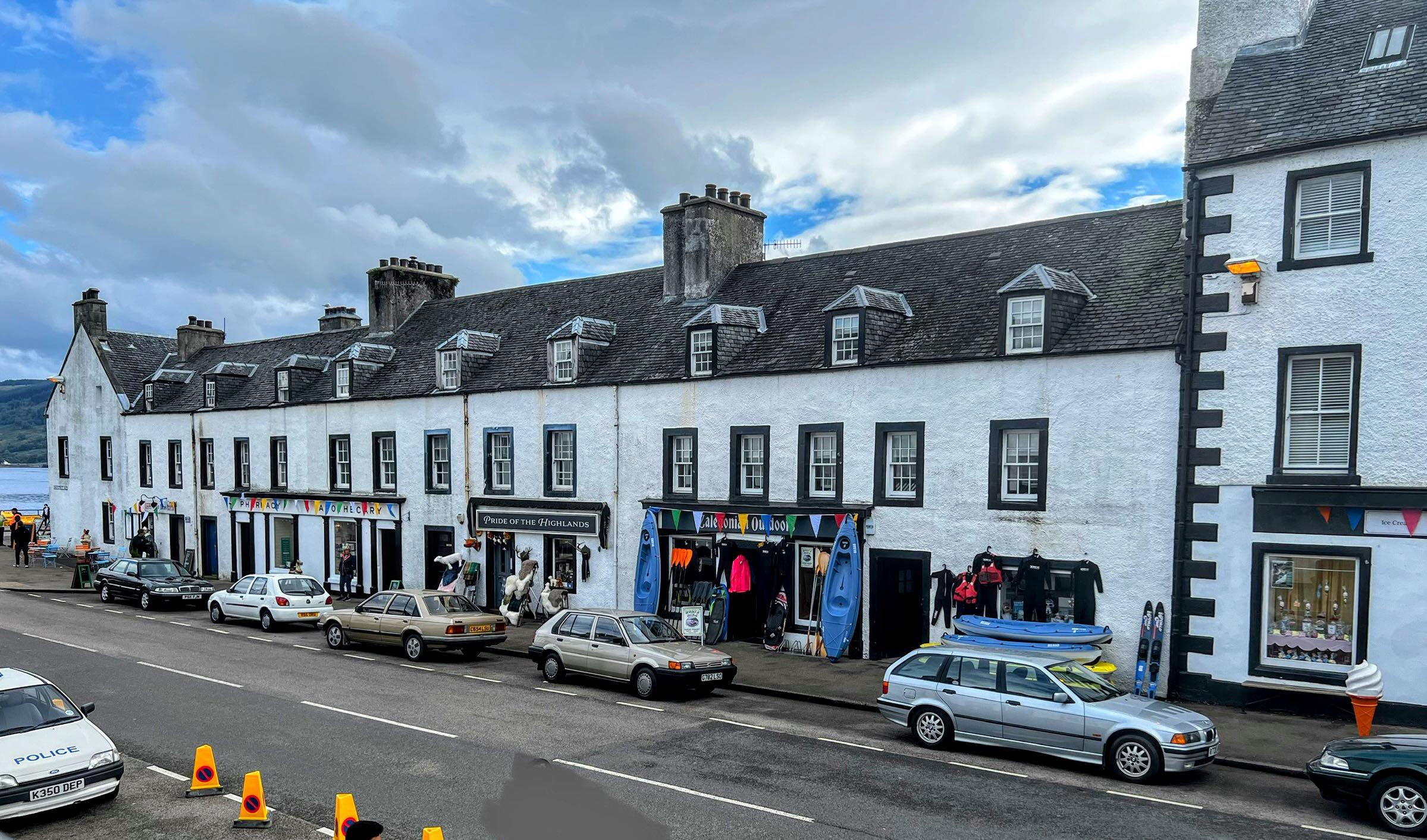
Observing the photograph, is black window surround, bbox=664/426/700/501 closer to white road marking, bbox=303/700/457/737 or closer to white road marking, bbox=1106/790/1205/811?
white road marking, bbox=303/700/457/737

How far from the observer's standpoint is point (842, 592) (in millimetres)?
21391

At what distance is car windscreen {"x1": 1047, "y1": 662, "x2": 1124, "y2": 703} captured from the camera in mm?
13391

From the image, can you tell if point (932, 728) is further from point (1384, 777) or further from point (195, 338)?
point (195, 338)

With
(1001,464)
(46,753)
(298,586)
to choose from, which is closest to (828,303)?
(1001,464)

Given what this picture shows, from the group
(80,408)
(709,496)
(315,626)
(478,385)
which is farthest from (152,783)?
(80,408)

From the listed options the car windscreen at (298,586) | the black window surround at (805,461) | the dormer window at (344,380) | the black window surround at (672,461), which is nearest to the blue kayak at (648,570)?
the black window surround at (672,461)

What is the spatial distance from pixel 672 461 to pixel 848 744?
11.2 meters

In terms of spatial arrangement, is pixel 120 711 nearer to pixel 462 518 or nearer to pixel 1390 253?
pixel 462 518

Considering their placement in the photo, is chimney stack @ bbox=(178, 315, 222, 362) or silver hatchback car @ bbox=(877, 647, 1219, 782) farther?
chimney stack @ bbox=(178, 315, 222, 362)

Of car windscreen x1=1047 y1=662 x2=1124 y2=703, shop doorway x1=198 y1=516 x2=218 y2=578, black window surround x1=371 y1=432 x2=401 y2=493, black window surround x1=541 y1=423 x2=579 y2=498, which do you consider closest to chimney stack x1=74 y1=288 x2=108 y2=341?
shop doorway x1=198 y1=516 x2=218 y2=578

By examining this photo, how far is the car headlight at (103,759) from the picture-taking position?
37.0ft

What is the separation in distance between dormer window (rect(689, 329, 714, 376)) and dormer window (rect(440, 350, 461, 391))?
912cm

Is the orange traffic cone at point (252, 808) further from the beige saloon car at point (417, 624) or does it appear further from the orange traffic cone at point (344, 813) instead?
the beige saloon car at point (417, 624)

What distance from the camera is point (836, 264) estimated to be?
2534cm
